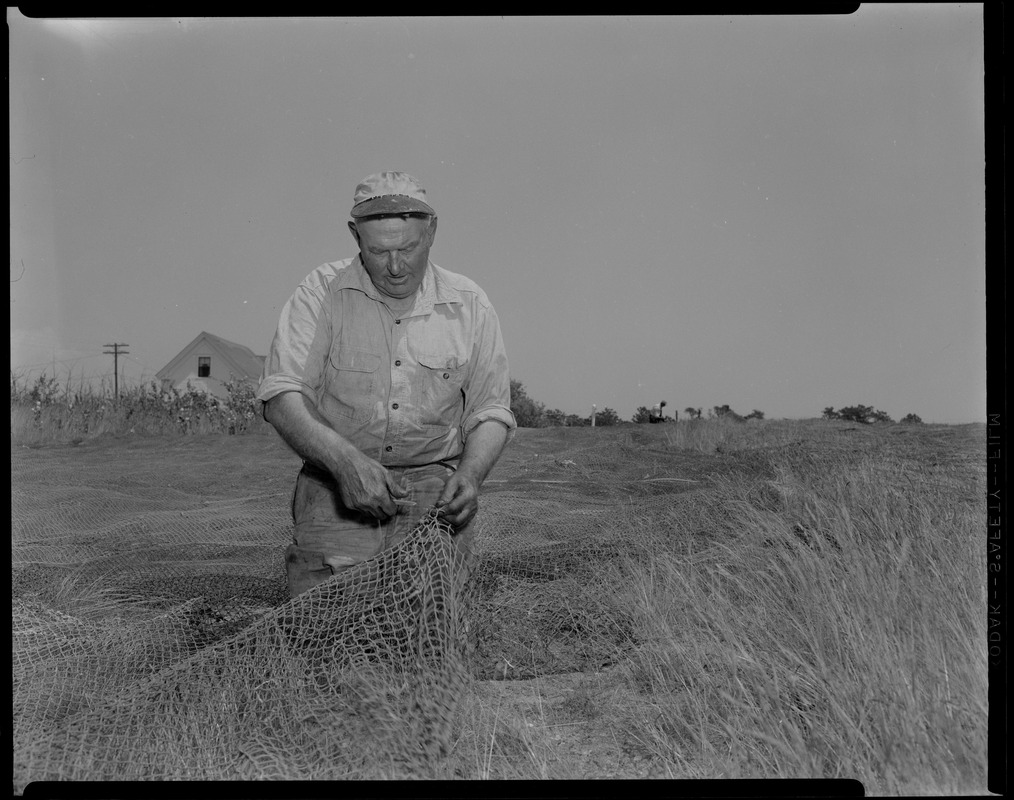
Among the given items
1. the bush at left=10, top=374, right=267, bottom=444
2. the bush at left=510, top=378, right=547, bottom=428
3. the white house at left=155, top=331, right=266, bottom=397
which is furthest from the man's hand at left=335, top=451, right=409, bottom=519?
the bush at left=10, top=374, right=267, bottom=444

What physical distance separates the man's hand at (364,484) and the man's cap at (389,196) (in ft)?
3.15

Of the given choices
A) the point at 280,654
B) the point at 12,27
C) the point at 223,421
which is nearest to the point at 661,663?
the point at 280,654

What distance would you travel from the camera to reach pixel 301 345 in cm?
338

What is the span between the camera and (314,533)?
11.3 ft

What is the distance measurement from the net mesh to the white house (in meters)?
0.98

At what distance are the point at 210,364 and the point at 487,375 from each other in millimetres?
4264

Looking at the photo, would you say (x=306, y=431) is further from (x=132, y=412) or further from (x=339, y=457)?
(x=132, y=412)

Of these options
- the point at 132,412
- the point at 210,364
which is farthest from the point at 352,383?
the point at 132,412

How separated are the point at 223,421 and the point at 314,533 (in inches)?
256

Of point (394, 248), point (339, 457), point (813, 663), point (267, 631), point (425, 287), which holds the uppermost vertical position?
point (394, 248)

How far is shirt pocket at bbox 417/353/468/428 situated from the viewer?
3.49 metres

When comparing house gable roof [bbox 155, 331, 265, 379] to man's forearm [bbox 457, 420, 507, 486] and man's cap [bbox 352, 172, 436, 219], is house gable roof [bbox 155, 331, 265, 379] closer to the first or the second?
man's cap [bbox 352, 172, 436, 219]
